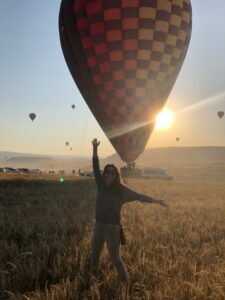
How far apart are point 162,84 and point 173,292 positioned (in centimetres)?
1738

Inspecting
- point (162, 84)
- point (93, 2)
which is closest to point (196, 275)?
point (162, 84)

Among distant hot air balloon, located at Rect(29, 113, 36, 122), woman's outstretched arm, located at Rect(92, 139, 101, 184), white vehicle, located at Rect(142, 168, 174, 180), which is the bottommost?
woman's outstretched arm, located at Rect(92, 139, 101, 184)

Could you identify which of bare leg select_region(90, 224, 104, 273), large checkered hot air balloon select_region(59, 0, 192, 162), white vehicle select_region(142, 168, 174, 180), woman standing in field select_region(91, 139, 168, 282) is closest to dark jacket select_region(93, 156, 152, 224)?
woman standing in field select_region(91, 139, 168, 282)

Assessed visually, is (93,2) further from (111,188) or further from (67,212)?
(111,188)

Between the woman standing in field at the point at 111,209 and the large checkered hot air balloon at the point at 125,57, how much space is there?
1381cm

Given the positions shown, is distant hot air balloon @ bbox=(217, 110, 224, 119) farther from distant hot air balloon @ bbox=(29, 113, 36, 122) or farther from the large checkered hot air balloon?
the large checkered hot air balloon

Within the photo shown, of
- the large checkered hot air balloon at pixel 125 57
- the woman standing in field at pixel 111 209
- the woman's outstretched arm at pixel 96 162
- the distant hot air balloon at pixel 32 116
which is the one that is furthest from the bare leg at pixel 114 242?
the distant hot air balloon at pixel 32 116

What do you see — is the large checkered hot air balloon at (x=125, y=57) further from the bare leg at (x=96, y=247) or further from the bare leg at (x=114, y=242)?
the bare leg at (x=114, y=242)

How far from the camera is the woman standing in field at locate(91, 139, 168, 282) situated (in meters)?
7.90

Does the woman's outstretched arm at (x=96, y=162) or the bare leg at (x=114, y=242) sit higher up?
the woman's outstretched arm at (x=96, y=162)

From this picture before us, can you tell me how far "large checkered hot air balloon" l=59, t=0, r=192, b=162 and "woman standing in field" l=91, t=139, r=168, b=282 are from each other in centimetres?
1381

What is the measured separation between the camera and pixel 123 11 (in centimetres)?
2244

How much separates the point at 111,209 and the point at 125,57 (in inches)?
617

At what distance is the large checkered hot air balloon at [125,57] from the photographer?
877 inches
